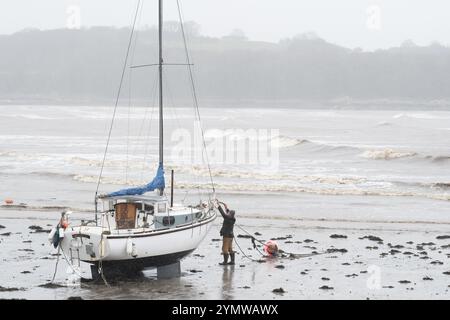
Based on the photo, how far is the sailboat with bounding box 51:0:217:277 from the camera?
63.5 feet

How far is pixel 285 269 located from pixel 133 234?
4455mm

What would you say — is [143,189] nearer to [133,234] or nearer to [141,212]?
[141,212]

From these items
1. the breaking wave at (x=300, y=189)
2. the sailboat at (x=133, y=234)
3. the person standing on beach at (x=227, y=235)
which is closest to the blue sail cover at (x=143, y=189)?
the sailboat at (x=133, y=234)

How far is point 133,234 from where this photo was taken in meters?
19.5

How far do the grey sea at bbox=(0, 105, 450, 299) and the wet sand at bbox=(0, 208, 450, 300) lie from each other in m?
0.03

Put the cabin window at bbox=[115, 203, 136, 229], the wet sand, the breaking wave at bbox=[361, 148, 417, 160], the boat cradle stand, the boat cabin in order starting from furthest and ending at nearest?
the breaking wave at bbox=[361, 148, 417, 160] < the cabin window at bbox=[115, 203, 136, 229] < the boat cabin < the boat cradle stand < the wet sand

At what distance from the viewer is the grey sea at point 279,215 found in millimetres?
19703

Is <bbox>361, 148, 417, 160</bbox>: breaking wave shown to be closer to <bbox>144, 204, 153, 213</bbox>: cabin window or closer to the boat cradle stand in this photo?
the boat cradle stand

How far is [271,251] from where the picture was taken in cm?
2348

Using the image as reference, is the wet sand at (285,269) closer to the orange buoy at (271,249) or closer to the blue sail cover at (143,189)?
the orange buoy at (271,249)

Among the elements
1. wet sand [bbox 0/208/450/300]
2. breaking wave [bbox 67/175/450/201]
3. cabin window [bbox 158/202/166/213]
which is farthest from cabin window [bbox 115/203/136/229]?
breaking wave [bbox 67/175/450/201]

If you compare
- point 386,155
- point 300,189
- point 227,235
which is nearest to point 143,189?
point 227,235

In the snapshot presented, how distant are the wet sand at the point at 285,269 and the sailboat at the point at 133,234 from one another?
545 millimetres
